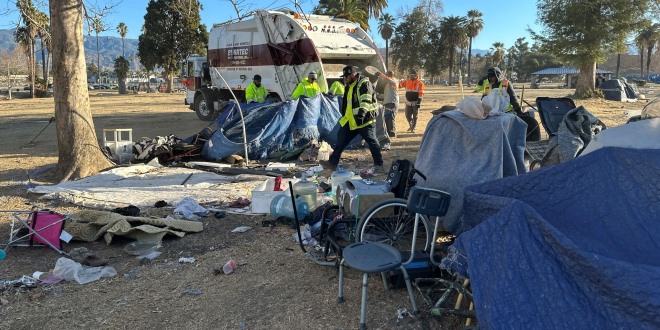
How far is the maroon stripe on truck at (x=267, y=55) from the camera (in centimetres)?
1258

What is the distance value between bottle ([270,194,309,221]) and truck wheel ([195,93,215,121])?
11.3m

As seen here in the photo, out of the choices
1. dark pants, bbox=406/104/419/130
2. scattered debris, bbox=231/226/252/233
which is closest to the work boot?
scattered debris, bbox=231/226/252/233

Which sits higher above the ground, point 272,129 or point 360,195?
point 272,129

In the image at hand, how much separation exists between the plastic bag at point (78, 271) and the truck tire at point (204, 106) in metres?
12.3

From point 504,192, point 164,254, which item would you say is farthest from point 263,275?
point 504,192

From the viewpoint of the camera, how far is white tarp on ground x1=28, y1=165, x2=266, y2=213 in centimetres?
680

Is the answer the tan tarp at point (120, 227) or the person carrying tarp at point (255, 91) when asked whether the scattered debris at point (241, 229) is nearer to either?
the tan tarp at point (120, 227)

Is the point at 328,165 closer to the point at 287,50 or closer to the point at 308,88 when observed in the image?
the point at 308,88

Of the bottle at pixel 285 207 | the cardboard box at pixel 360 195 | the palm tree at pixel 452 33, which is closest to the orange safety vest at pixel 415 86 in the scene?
the bottle at pixel 285 207

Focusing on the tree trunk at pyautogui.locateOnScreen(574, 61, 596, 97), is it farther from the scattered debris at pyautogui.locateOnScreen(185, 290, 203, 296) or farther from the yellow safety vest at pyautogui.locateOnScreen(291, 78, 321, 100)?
the scattered debris at pyautogui.locateOnScreen(185, 290, 203, 296)

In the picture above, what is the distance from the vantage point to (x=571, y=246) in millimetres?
2326

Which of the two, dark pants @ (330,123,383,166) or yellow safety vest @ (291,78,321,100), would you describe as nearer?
dark pants @ (330,123,383,166)

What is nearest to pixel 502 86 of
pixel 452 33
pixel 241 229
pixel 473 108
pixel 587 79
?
pixel 473 108

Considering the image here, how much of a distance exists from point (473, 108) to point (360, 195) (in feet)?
4.26
